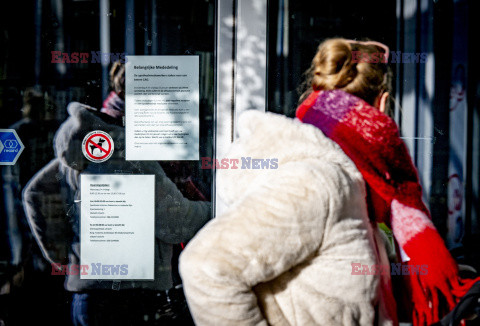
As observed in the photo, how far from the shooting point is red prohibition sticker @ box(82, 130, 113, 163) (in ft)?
7.29

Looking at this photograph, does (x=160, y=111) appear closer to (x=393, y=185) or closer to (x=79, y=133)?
(x=79, y=133)

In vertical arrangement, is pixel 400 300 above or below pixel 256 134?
below

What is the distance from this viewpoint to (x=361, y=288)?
156 cm

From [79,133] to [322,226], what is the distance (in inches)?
58.9

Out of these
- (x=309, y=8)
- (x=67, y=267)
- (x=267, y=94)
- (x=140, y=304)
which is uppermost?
(x=309, y=8)

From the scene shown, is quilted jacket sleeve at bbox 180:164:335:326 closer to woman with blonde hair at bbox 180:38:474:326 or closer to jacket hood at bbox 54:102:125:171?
woman with blonde hair at bbox 180:38:474:326

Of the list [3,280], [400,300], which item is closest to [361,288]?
[400,300]

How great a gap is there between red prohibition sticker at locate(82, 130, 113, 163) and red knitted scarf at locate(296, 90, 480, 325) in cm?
110

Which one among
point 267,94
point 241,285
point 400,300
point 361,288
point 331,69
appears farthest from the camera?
point 267,94

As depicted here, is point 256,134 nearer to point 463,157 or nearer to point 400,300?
point 400,300

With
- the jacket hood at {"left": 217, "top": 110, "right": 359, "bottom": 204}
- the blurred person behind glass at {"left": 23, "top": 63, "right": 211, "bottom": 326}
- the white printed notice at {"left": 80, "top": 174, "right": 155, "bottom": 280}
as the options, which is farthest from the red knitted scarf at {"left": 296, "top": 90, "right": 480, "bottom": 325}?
the white printed notice at {"left": 80, "top": 174, "right": 155, "bottom": 280}

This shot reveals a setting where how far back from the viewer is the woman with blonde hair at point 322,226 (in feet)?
4.53

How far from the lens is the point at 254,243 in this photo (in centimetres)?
137

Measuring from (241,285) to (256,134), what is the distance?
0.58 m
